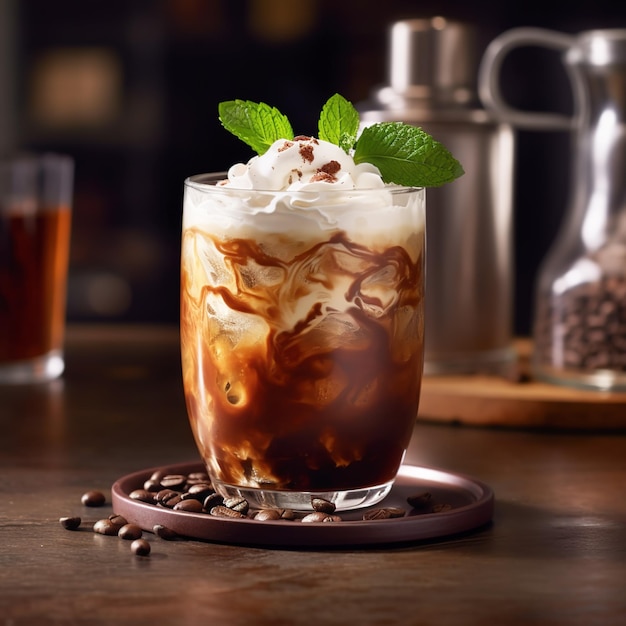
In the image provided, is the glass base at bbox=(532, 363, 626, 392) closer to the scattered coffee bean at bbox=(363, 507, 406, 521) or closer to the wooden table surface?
the wooden table surface

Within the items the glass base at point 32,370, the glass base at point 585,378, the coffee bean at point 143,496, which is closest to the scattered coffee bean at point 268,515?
the coffee bean at point 143,496

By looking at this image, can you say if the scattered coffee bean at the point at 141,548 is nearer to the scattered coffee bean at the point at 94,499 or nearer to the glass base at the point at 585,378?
the scattered coffee bean at the point at 94,499

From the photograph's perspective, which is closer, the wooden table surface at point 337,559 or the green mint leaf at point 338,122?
the wooden table surface at point 337,559

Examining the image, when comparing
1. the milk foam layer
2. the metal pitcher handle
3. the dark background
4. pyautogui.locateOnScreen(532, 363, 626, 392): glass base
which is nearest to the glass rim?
the milk foam layer

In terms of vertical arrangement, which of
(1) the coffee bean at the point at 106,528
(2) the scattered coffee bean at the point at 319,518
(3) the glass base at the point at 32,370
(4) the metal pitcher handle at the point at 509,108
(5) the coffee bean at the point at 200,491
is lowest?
(3) the glass base at the point at 32,370

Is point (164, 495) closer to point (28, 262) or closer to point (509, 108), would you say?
point (28, 262)

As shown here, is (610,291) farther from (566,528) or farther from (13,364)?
(13,364)
